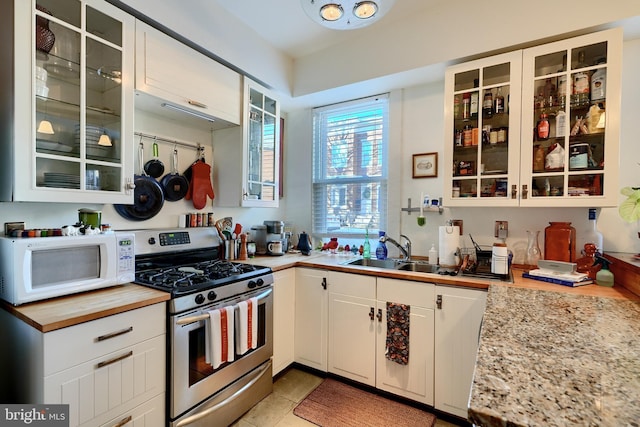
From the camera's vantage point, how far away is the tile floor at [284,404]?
1.83 meters

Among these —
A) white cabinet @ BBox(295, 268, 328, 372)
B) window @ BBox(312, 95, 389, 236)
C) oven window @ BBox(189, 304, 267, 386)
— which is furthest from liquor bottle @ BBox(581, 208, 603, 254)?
oven window @ BBox(189, 304, 267, 386)

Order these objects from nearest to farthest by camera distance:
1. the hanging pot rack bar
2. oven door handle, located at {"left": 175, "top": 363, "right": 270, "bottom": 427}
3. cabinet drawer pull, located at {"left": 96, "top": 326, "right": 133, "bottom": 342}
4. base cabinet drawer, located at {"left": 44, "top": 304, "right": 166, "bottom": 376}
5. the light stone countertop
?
the light stone countertop < base cabinet drawer, located at {"left": 44, "top": 304, "right": 166, "bottom": 376} < cabinet drawer pull, located at {"left": 96, "top": 326, "right": 133, "bottom": 342} < oven door handle, located at {"left": 175, "top": 363, "right": 270, "bottom": 427} < the hanging pot rack bar

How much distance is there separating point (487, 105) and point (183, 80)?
2.04 m

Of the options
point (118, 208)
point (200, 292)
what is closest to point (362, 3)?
point (200, 292)

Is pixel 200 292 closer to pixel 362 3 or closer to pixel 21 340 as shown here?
pixel 21 340

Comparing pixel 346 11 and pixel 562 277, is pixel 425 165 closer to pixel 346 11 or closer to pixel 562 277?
pixel 562 277

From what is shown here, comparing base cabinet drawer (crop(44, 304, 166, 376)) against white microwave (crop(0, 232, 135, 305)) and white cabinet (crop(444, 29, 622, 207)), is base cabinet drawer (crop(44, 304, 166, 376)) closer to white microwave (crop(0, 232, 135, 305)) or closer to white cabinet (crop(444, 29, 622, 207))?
white microwave (crop(0, 232, 135, 305))

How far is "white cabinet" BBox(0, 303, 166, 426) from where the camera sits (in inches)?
44.3

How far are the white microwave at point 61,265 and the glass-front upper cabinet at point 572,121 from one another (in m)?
2.41

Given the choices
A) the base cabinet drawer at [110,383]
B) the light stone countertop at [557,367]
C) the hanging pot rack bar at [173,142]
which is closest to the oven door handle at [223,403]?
the base cabinet drawer at [110,383]

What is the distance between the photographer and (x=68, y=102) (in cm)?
150

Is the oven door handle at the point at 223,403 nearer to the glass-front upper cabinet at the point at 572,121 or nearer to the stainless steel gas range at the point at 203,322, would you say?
the stainless steel gas range at the point at 203,322

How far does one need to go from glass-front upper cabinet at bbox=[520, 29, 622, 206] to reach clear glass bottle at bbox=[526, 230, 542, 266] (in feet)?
1.19

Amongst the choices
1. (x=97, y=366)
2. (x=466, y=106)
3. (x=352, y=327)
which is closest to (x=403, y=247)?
(x=352, y=327)
